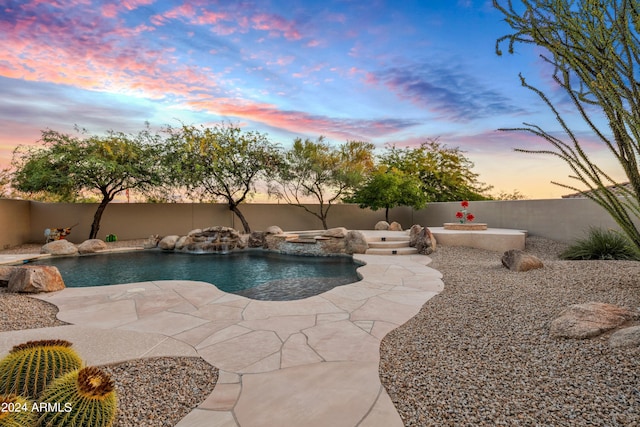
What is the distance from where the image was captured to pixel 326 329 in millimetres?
3025

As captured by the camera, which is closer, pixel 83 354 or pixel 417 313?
pixel 83 354

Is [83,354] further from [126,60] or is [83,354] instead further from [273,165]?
[273,165]

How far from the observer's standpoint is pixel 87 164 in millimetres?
11203

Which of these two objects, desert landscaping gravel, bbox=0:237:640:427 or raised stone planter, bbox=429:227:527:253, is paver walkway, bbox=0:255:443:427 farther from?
raised stone planter, bbox=429:227:527:253

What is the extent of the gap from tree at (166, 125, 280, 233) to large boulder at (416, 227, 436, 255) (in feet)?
26.2

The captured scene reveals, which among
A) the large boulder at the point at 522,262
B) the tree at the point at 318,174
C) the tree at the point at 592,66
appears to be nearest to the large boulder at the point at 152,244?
the tree at the point at 318,174

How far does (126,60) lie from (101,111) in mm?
3705

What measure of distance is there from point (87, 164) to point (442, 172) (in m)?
18.2

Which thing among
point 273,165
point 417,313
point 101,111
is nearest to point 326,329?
point 417,313

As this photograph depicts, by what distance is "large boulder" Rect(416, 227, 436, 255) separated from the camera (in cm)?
834

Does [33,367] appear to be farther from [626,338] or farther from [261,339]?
[626,338]

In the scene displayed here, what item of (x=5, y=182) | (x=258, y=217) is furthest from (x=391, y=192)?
(x=5, y=182)

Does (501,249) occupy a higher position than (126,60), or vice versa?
(126,60)

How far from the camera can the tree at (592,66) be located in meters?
2.27
